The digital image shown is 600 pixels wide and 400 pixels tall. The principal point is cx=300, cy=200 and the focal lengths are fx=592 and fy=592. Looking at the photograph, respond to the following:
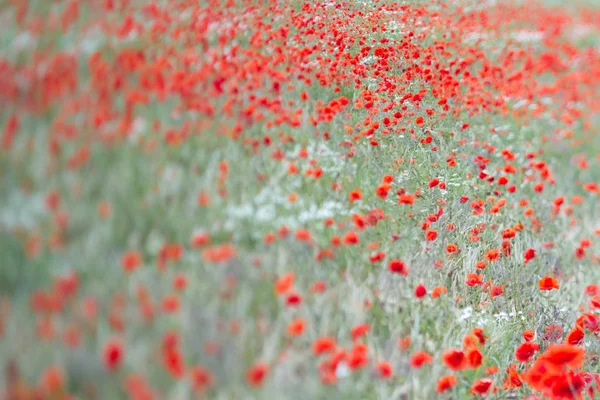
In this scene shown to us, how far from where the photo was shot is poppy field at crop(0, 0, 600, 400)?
84cm

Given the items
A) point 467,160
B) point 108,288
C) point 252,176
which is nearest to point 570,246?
point 467,160

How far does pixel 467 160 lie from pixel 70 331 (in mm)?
2009

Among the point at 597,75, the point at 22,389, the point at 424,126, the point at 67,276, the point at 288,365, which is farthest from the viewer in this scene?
the point at 597,75

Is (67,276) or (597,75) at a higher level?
(67,276)

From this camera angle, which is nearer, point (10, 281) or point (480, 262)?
point (10, 281)

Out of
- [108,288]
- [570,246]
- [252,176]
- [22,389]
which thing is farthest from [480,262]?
[22,389]

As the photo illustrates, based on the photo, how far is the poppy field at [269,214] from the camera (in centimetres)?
84

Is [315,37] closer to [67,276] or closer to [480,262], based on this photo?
[480,262]

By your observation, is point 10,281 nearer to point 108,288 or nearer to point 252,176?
point 108,288

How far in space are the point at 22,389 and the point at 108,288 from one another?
0.18 metres

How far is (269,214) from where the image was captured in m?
1.31

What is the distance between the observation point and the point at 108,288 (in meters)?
0.86

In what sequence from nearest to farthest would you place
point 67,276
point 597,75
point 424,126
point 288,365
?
point 67,276 < point 288,365 < point 424,126 < point 597,75

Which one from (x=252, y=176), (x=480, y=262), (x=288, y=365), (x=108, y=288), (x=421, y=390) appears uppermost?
(x=108, y=288)
